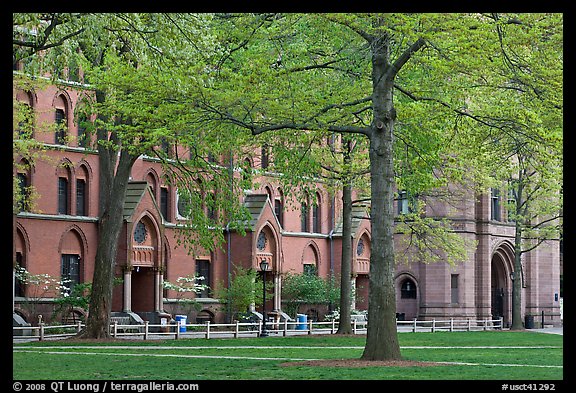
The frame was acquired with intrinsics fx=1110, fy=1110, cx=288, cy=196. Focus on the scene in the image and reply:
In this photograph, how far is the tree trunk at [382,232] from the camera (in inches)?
1086

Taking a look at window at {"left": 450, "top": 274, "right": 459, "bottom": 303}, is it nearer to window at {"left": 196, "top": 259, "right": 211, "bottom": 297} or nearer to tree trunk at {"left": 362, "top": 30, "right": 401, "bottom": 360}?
window at {"left": 196, "top": 259, "right": 211, "bottom": 297}

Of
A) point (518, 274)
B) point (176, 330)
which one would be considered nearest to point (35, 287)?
point (176, 330)

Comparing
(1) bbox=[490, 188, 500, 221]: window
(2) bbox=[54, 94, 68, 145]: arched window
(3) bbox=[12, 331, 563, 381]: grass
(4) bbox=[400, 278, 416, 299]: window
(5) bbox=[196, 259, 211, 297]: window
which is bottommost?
(3) bbox=[12, 331, 563, 381]: grass

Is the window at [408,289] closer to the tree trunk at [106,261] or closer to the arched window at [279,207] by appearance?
the arched window at [279,207]

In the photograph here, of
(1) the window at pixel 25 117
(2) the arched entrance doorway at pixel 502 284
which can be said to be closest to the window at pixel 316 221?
(2) the arched entrance doorway at pixel 502 284

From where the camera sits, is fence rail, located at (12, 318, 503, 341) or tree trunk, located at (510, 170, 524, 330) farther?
tree trunk, located at (510, 170, 524, 330)

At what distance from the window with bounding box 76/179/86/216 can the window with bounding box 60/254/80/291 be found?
218 centimetres

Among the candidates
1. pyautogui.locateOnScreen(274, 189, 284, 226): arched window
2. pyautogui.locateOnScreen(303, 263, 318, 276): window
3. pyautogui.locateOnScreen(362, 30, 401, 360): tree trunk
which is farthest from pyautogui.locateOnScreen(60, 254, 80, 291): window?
pyautogui.locateOnScreen(362, 30, 401, 360): tree trunk

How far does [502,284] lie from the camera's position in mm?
83500

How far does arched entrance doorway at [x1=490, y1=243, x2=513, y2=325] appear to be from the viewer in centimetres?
8194

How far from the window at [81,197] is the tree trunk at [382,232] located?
2785 centimetres

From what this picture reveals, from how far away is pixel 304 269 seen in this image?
229 ft
